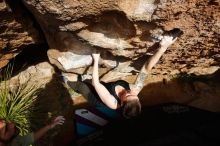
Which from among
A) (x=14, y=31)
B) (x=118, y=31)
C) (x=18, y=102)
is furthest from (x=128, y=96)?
(x=18, y=102)

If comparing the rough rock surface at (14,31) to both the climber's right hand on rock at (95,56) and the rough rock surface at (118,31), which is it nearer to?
the rough rock surface at (118,31)

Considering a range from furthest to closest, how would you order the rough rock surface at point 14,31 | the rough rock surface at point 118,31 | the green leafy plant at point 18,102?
1. the green leafy plant at point 18,102
2. the rough rock surface at point 14,31
3. the rough rock surface at point 118,31

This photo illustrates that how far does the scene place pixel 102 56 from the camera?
5.12m

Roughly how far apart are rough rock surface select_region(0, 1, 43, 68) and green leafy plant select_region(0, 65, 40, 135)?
500 millimetres

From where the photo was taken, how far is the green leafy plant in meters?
5.25

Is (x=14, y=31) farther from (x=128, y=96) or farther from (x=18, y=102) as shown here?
(x=128, y=96)

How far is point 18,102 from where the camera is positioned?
549 centimetres

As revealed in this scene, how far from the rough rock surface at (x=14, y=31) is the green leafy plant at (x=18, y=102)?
50 cm

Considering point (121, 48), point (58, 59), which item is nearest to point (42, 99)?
point (58, 59)

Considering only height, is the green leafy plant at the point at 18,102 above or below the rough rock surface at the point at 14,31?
below

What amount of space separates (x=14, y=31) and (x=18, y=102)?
1462 millimetres

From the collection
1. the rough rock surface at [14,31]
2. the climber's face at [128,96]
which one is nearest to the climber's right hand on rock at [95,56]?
the climber's face at [128,96]

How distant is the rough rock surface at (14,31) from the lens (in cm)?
415

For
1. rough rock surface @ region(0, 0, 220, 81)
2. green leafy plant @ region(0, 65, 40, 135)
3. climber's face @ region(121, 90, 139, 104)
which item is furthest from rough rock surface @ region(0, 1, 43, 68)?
climber's face @ region(121, 90, 139, 104)
